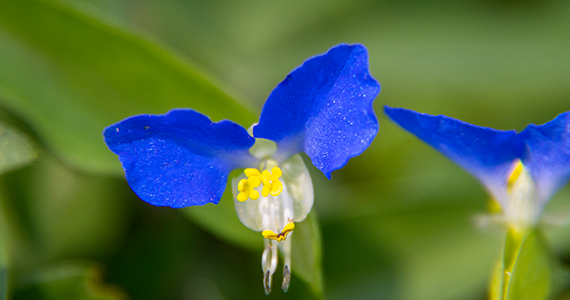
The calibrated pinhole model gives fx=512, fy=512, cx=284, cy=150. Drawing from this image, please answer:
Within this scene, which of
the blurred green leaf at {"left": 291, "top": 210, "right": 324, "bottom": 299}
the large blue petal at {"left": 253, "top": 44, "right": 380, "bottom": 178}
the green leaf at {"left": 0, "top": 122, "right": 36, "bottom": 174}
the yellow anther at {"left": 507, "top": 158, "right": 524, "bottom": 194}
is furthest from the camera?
the green leaf at {"left": 0, "top": 122, "right": 36, "bottom": 174}

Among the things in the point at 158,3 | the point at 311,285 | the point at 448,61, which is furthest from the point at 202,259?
the point at 448,61

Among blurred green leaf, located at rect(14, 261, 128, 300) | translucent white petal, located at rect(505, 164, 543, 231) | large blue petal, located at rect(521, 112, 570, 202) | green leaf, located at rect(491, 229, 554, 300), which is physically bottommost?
blurred green leaf, located at rect(14, 261, 128, 300)

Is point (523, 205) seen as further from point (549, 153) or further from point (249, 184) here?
point (249, 184)

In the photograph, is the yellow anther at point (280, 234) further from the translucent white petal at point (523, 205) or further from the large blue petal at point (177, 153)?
the translucent white petal at point (523, 205)

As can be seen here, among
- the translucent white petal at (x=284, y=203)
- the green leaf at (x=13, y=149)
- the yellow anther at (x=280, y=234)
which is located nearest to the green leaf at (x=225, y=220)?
the translucent white petal at (x=284, y=203)

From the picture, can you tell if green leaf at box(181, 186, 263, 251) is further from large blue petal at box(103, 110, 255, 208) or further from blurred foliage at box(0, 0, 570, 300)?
large blue petal at box(103, 110, 255, 208)

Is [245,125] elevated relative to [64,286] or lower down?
elevated

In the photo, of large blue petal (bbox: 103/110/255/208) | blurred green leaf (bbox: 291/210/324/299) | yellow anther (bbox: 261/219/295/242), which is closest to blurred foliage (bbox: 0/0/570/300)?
blurred green leaf (bbox: 291/210/324/299)

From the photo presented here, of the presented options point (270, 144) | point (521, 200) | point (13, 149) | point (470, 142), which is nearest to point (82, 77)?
point (13, 149)

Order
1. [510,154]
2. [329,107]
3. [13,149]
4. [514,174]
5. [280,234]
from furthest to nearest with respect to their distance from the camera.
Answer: [13,149] < [514,174] < [510,154] < [280,234] < [329,107]
